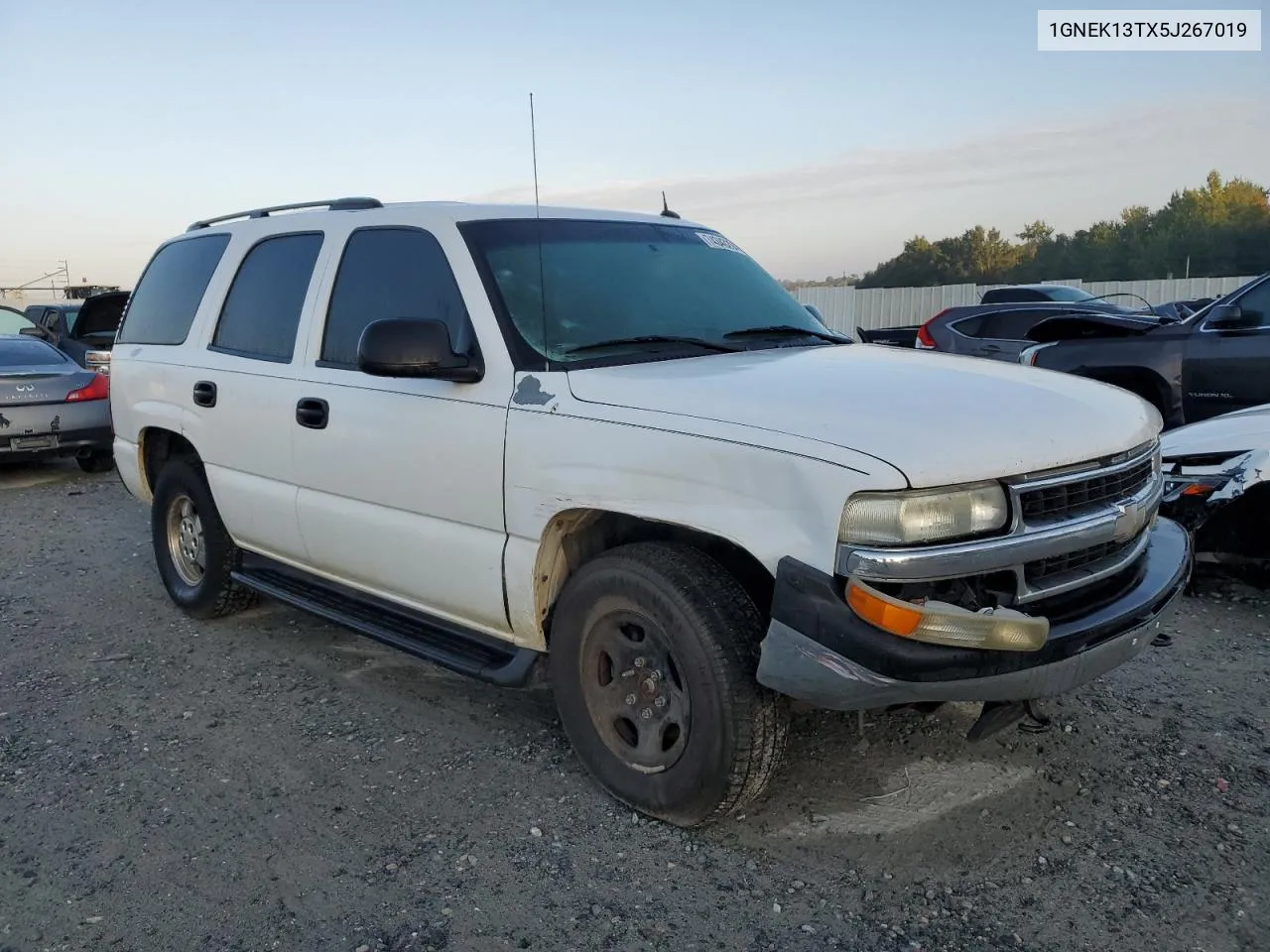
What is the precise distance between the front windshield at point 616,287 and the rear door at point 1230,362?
462cm

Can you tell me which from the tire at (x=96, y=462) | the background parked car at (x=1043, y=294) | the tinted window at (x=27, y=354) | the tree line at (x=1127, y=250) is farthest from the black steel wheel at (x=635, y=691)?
the tree line at (x=1127, y=250)

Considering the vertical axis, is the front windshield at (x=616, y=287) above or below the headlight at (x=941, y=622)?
above

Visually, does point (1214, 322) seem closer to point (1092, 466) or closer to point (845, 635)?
point (1092, 466)

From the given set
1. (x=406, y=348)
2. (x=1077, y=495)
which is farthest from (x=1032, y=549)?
(x=406, y=348)

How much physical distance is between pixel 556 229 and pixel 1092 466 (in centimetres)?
211

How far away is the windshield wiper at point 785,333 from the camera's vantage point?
4.05 m

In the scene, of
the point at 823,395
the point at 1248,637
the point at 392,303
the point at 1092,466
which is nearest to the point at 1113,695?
the point at 1248,637

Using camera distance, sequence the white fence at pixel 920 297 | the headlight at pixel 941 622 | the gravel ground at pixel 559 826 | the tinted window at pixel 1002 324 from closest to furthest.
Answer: the headlight at pixel 941 622 < the gravel ground at pixel 559 826 < the tinted window at pixel 1002 324 < the white fence at pixel 920 297

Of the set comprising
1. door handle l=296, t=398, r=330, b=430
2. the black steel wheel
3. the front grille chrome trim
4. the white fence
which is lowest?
the black steel wheel

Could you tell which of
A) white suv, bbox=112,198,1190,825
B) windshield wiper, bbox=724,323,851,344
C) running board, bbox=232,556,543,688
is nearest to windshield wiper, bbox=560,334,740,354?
white suv, bbox=112,198,1190,825

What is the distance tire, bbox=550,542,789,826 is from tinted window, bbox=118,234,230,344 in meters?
2.95

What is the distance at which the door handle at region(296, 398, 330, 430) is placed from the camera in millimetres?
4234

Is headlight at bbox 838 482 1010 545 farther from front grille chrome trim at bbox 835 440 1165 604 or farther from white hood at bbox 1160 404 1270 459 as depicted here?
white hood at bbox 1160 404 1270 459

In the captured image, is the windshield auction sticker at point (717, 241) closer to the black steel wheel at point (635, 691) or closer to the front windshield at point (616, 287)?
the front windshield at point (616, 287)
